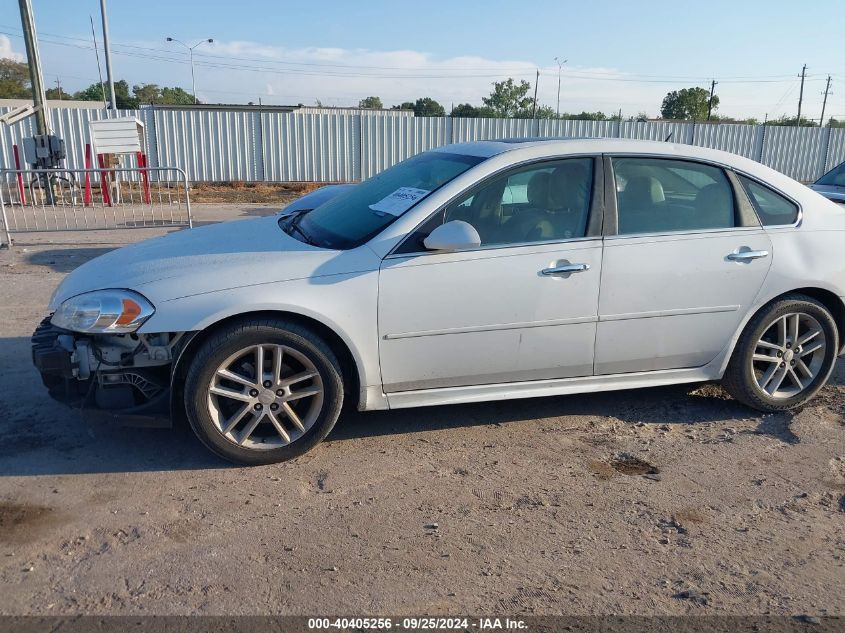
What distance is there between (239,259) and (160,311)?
51cm

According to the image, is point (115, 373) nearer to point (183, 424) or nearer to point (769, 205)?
Answer: point (183, 424)

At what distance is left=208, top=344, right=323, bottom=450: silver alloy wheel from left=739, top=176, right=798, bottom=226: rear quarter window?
2.93 meters

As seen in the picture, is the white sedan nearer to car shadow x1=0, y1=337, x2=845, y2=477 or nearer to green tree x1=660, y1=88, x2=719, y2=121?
car shadow x1=0, y1=337, x2=845, y2=477

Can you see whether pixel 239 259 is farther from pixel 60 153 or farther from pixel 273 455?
pixel 60 153

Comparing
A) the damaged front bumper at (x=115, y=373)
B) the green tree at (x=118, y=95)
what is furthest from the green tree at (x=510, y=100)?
the damaged front bumper at (x=115, y=373)

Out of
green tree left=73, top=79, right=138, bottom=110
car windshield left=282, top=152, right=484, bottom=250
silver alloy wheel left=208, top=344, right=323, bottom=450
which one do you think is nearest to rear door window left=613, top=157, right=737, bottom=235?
car windshield left=282, top=152, right=484, bottom=250

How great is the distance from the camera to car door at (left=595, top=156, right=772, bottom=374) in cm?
407

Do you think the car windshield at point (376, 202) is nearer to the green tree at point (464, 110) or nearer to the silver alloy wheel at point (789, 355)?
the silver alloy wheel at point (789, 355)

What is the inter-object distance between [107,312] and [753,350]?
151 inches

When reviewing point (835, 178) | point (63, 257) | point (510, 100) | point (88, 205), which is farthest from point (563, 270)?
point (510, 100)

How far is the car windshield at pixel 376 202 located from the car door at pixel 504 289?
0.82 ft

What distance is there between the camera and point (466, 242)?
145 inches

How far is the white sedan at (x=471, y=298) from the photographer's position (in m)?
3.63

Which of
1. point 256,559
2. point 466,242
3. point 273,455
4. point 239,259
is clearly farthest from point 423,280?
point 256,559
